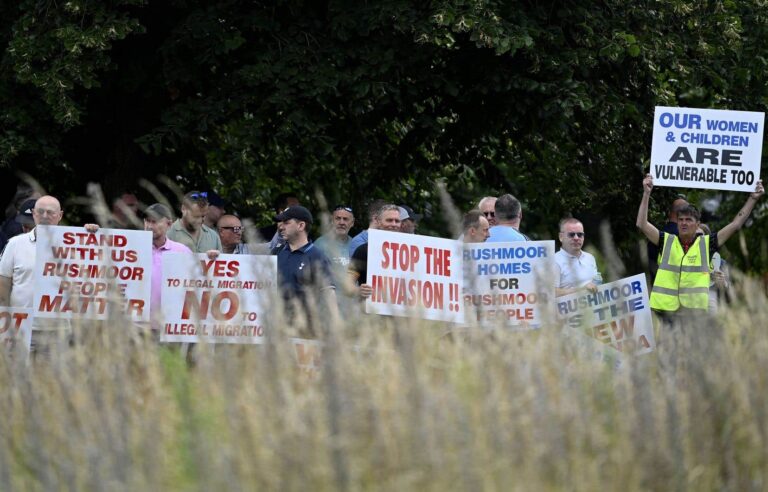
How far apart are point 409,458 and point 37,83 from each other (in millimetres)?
9359

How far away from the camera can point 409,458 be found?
4.73m

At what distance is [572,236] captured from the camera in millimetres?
10609

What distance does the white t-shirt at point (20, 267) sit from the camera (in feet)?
31.7

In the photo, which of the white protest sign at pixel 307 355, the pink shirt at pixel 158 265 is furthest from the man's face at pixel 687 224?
the white protest sign at pixel 307 355

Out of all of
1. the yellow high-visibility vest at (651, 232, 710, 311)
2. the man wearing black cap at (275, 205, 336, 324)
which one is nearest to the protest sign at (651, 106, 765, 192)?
the yellow high-visibility vest at (651, 232, 710, 311)

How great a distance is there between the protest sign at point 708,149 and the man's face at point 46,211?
492cm

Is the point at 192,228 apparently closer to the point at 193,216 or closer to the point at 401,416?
the point at 193,216

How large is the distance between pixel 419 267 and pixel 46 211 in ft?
8.05

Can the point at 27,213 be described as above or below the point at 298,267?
above

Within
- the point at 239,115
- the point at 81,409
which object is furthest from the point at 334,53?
the point at 81,409

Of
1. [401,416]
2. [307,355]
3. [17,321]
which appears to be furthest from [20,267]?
[401,416]

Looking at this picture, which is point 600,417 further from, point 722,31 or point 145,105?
point 145,105

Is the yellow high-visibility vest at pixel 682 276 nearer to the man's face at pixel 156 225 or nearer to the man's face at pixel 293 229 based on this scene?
the man's face at pixel 293 229

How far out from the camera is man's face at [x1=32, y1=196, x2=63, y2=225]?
9539mm
